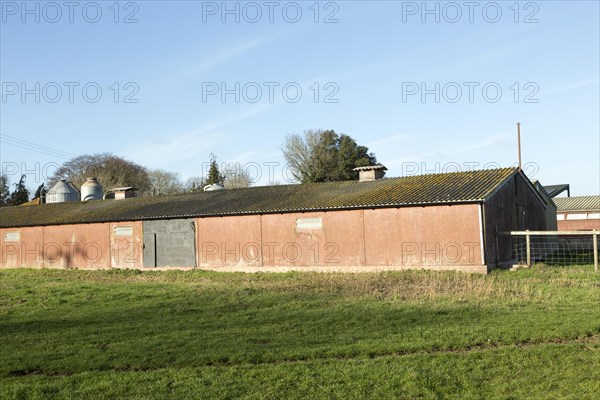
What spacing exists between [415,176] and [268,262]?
882cm

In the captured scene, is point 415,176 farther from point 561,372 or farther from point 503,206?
point 561,372

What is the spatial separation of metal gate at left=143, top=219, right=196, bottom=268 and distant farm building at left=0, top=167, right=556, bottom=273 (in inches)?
2.1

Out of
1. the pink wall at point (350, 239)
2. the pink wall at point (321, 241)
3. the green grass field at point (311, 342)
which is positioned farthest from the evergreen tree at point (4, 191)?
the green grass field at point (311, 342)

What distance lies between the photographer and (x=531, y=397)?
7.88m

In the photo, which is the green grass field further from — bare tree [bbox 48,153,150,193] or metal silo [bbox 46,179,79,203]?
bare tree [bbox 48,153,150,193]

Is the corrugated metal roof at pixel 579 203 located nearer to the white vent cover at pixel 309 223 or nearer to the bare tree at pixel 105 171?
the white vent cover at pixel 309 223

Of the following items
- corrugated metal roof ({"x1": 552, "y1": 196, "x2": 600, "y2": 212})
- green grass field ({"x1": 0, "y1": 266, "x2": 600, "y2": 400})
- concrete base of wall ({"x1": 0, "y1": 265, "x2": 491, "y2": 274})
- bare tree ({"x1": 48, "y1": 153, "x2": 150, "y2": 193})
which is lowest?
concrete base of wall ({"x1": 0, "y1": 265, "x2": 491, "y2": 274})

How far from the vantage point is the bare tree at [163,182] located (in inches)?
3713

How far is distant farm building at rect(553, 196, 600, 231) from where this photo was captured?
57281mm

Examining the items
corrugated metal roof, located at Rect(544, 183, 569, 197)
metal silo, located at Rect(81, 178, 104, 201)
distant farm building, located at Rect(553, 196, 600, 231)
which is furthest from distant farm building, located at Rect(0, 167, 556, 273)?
corrugated metal roof, located at Rect(544, 183, 569, 197)

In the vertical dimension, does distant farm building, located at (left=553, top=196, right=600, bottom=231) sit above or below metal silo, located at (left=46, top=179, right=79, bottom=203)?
below

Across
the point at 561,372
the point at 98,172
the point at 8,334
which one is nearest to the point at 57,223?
the point at 8,334

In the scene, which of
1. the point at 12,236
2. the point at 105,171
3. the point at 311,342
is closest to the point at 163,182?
the point at 105,171

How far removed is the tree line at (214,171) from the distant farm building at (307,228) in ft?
110
